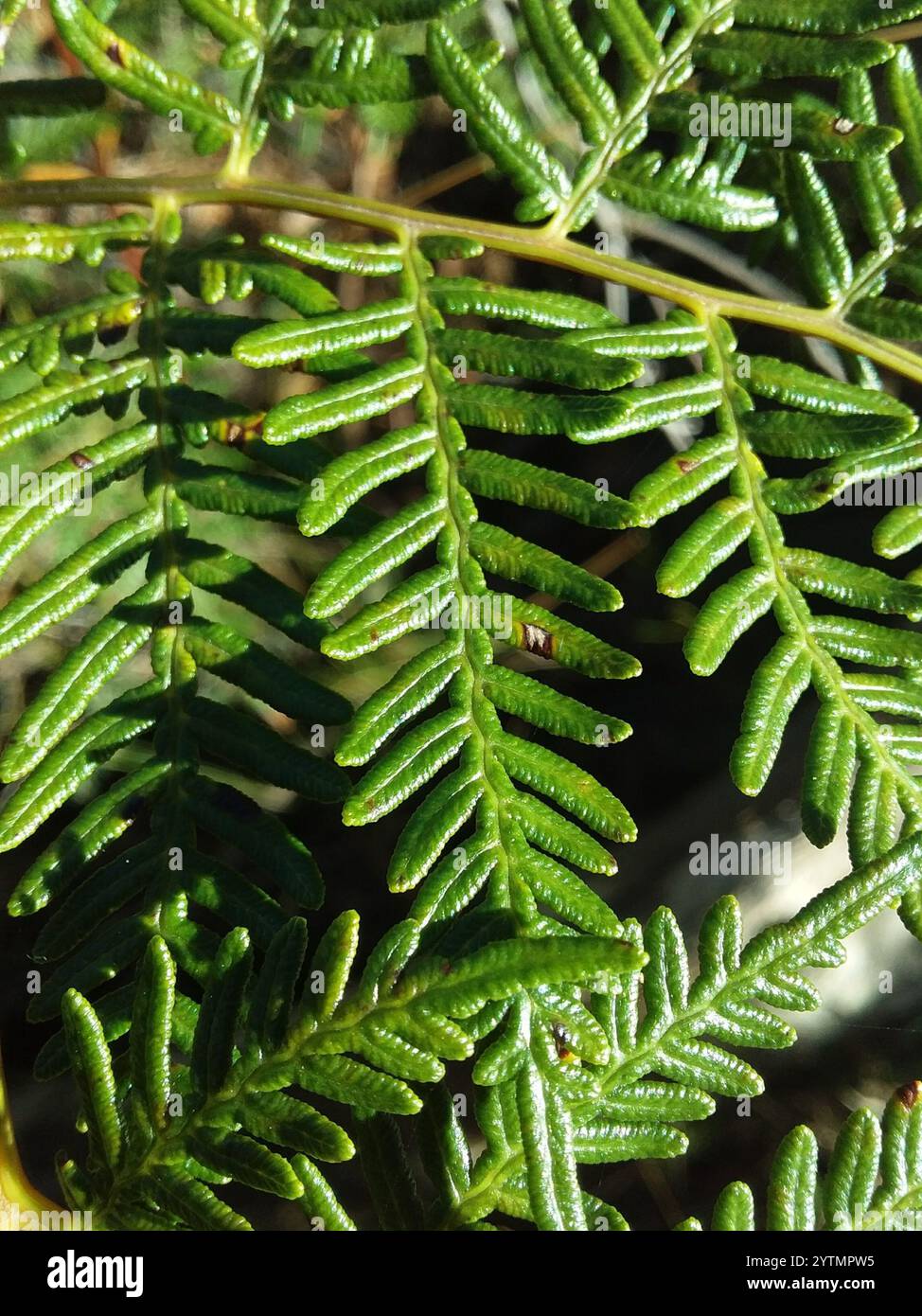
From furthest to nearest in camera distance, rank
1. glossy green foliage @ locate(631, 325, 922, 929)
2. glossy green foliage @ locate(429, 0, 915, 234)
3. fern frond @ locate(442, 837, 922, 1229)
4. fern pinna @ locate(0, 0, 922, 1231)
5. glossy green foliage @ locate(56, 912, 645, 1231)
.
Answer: glossy green foliage @ locate(429, 0, 915, 234) < glossy green foliage @ locate(631, 325, 922, 929) < fern frond @ locate(442, 837, 922, 1229) < fern pinna @ locate(0, 0, 922, 1231) < glossy green foliage @ locate(56, 912, 645, 1231)

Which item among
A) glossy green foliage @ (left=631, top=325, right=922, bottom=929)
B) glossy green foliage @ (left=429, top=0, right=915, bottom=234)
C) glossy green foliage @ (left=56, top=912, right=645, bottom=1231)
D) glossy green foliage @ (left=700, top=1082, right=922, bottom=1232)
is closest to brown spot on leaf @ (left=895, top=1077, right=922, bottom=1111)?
glossy green foliage @ (left=700, top=1082, right=922, bottom=1232)

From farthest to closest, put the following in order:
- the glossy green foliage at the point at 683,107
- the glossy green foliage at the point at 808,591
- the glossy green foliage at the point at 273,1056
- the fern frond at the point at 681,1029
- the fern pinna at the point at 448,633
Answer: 1. the glossy green foliage at the point at 683,107
2. the glossy green foliage at the point at 808,591
3. the fern frond at the point at 681,1029
4. the fern pinna at the point at 448,633
5. the glossy green foliage at the point at 273,1056

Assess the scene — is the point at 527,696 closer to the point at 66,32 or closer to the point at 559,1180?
the point at 559,1180

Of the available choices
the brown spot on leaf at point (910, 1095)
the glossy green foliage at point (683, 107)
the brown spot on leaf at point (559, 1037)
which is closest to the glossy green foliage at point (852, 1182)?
the brown spot on leaf at point (910, 1095)

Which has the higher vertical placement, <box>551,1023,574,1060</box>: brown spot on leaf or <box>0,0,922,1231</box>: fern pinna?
<box>0,0,922,1231</box>: fern pinna

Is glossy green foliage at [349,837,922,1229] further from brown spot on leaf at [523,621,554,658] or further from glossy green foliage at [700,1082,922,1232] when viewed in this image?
brown spot on leaf at [523,621,554,658]

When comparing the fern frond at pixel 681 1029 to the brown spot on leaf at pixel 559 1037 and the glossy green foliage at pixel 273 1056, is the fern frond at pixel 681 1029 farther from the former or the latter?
the glossy green foliage at pixel 273 1056

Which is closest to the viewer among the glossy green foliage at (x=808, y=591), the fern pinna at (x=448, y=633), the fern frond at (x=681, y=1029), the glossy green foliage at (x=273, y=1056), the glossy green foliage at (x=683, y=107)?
the glossy green foliage at (x=273, y=1056)

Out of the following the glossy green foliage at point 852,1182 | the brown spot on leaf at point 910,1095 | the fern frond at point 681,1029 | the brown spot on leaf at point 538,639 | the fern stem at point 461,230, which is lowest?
the glossy green foliage at point 852,1182
